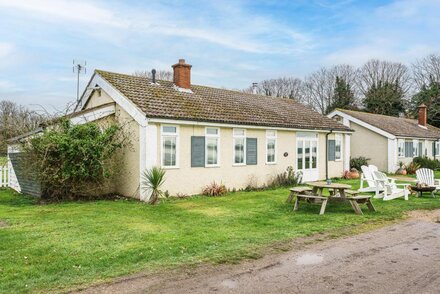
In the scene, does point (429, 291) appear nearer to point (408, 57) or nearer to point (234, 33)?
point (234, 33)

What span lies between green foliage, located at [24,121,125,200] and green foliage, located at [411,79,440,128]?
43.4 m

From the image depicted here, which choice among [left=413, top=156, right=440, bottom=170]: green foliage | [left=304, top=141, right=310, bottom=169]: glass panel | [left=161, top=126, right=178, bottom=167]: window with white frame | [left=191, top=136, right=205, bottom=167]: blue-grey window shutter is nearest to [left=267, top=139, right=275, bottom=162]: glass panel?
[left=304, top=141, right=310, bottom=169]: glass panel

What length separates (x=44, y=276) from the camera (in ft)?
17.6

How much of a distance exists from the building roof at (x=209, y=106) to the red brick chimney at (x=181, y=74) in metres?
0.38

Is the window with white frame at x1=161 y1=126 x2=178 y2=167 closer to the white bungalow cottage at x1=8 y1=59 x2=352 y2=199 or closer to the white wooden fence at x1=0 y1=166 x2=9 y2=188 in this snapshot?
the white bungalow cottage at x1=8 y1=59 x2=352 y2=199

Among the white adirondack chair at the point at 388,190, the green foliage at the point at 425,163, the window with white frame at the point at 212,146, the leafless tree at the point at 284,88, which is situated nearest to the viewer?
the white adirondack chair at the point at 388,190

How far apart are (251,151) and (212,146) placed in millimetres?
2250

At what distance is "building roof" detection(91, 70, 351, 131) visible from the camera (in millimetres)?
14422

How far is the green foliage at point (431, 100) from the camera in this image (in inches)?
1789

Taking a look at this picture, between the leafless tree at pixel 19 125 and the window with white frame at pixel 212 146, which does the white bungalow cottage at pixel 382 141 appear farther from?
the leafless tree at pixel 19 125

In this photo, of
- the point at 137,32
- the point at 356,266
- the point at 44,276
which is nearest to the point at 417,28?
the point at 137,32

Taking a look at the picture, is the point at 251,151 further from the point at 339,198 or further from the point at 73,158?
the point at 73,158

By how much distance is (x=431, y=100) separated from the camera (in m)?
46.0

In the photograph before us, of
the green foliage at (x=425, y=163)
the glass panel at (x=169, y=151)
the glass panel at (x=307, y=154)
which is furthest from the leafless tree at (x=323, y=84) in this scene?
the glass panel at (x=169, y=151)
